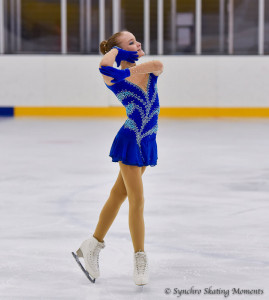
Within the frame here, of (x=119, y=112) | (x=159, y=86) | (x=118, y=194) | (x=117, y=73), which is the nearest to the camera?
(x=117, y=73)

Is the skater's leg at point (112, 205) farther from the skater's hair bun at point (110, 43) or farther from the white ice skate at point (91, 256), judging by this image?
the skater's hair bun at point (110, 43)

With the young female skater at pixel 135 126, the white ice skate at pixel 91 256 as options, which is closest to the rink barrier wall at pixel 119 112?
the white ice skate at pixel 91 256

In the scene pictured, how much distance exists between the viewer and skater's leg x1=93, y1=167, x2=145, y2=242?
338 centimetres

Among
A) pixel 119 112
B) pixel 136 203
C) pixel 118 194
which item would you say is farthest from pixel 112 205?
pixel 119 112

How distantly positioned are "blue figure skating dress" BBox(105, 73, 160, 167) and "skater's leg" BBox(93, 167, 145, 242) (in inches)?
6.4

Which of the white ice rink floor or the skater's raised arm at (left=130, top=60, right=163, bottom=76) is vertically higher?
the skater's raised arm at (left=130, top=60, right=163, bottom=76)

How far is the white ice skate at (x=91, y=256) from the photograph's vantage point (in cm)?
338

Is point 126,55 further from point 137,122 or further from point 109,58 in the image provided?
Answer: point 137,122

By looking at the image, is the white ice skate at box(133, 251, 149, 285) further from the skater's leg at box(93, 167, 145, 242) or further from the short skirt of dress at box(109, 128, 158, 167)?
the short skirt of dress at box(109, 128, 158, 167)

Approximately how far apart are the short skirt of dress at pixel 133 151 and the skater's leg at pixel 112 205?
143mm

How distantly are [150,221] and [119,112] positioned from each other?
34.0 feet

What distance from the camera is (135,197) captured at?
3258 millimetres

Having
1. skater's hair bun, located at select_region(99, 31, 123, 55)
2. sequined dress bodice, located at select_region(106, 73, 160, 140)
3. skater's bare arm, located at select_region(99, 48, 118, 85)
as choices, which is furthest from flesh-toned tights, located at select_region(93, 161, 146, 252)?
skater's hair bun, located at select_region(99, 31, 123, 55)

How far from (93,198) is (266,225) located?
1.54 meters
